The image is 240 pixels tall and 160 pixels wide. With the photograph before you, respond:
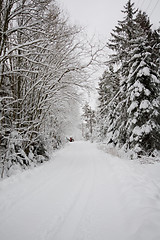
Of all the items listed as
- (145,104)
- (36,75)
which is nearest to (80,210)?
(145,104)

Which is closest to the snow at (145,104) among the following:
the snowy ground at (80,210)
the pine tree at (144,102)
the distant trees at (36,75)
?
the pine tree at (144,102)

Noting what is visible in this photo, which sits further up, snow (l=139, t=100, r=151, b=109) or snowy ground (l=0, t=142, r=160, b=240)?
snow (l=139, t=100, r=151, b=109)

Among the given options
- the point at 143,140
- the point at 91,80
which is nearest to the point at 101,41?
the point at 91,80

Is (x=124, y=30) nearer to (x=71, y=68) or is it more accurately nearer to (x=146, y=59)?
(x=146, y=59)

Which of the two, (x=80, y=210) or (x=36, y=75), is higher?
(x=36, y=75)

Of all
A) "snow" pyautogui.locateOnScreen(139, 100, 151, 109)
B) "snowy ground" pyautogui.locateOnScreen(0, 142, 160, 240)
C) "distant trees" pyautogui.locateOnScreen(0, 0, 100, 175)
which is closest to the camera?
"snowy ground" pyautogui.locateOnScreen(0, 142, 160, 240)

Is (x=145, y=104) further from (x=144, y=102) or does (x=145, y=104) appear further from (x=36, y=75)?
(x=36, y=75)

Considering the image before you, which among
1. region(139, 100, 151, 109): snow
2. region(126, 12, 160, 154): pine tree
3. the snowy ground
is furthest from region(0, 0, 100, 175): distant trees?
region(139, 100, 151, 109): snow

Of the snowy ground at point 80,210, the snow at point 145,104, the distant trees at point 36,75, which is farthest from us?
the snow at point 145,104

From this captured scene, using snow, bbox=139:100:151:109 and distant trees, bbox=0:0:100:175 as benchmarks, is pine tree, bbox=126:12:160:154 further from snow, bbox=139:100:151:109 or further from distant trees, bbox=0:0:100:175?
distant trees, bbox=0:0:100:175

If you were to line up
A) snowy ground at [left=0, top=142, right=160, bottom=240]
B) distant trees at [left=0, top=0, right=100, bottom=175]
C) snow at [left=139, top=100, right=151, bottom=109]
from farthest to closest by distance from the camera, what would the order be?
1. snow at [left=139, top=100, right=151, bottom=109]
2. distant trees at [left=0, top=0, right=100, bottom=175]
3. snowy ground at [left=0, top=142, right=160, bottom=240]

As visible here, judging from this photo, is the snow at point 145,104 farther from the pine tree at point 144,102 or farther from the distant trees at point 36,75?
the distant trees at point 36,75

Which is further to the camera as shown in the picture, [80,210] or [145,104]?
[145,104]

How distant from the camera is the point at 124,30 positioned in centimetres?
965
